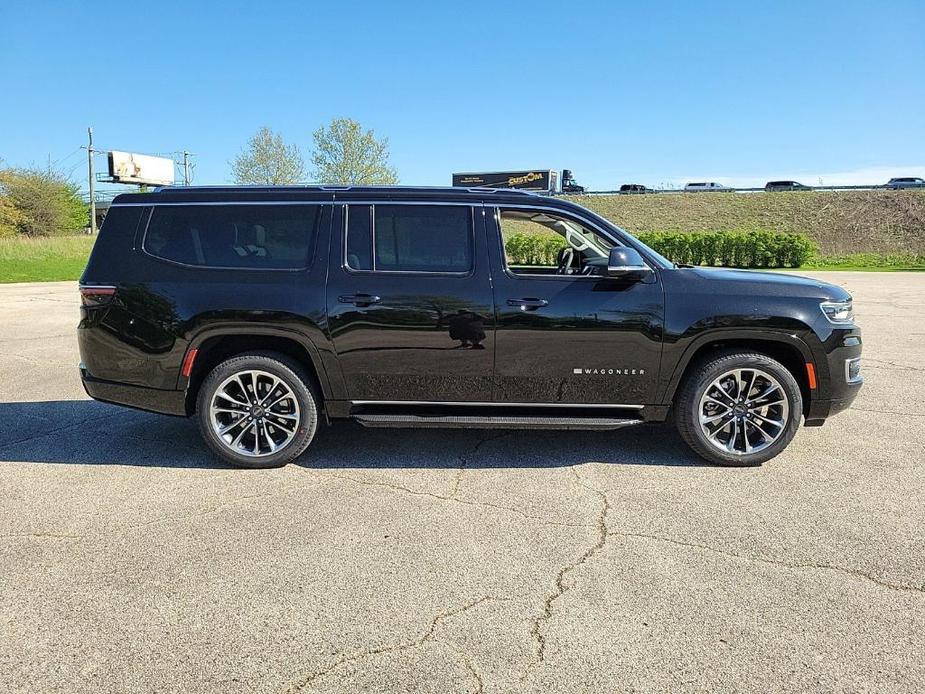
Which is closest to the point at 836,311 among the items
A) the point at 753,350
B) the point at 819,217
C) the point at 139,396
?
the point at 753,350

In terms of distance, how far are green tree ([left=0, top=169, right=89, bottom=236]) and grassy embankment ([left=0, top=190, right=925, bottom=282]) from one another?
44.7 m

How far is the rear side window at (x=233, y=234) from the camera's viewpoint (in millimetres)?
4648

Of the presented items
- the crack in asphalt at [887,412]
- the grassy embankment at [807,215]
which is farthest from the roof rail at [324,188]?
the grassy embankment at [807,215]

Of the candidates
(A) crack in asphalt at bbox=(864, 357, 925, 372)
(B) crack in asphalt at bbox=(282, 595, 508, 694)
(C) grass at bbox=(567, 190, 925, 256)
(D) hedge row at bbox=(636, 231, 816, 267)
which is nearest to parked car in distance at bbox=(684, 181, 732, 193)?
(C) grass at bbox=(567, 190, 925, 256)

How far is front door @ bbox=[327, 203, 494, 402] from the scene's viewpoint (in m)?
4.52

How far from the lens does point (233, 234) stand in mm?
4680

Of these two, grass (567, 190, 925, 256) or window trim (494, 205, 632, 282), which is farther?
grass (567, 190, 925, 256)

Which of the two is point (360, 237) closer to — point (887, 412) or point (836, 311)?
point (836, 311)

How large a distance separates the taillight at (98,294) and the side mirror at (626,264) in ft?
11.6

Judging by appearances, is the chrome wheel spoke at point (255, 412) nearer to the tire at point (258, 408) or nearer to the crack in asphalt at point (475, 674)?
the tire at point (258, 408)

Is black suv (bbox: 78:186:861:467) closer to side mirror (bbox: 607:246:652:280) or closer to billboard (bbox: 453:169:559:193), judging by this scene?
side mirror (bbox: 607:246:652:280)

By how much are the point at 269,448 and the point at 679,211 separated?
66882 millimetres

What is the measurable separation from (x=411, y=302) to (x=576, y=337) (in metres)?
1.18

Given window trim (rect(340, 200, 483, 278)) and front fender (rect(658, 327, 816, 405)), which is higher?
window trim (rect(340, 200, 483, 278))
